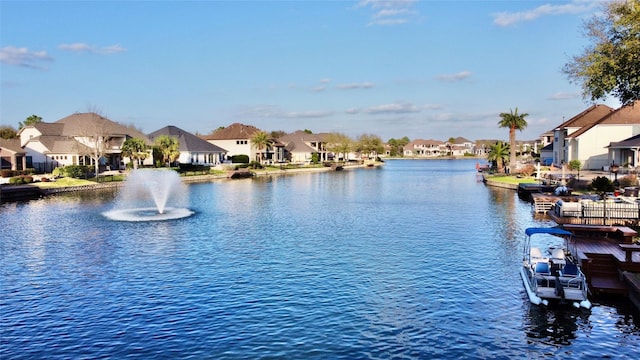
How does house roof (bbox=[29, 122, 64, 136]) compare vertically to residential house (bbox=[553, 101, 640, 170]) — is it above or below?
above

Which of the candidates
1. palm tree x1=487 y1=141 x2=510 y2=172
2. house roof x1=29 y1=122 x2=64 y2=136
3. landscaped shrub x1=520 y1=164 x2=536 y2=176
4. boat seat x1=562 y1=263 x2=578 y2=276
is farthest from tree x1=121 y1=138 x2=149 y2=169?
boat seat x1=562 y1=263 x2=578 y2=276

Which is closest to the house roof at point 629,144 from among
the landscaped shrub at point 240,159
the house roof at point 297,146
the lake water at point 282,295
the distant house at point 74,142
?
the lake water at point 282,295

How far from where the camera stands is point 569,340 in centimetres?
1631

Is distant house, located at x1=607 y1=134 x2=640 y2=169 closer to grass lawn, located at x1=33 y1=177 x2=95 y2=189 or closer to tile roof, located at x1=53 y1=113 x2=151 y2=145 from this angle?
grass lawn, located at x1=33 y1=177 x2=95 y2=189

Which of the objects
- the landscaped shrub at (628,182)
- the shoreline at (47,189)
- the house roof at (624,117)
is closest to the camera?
the landscaped shrub at (628,182)

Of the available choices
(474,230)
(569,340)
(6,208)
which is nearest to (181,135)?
(6,208)

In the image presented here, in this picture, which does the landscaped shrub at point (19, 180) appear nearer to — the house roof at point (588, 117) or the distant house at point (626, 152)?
the distant house at point (626, 152)

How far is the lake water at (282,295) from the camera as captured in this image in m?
16.0

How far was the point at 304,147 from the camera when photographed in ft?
540

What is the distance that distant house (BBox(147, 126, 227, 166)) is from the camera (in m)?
108

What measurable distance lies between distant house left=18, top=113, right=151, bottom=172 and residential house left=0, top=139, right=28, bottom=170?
399cm

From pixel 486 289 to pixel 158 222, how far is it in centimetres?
2669

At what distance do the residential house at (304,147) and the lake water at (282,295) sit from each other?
121 metres

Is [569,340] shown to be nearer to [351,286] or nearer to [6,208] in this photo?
[351,286]
